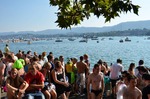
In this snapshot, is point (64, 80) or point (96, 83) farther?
point (96, 83)

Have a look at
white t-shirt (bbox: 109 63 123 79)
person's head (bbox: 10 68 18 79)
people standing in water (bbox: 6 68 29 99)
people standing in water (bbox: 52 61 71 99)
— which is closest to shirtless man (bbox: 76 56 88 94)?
white t-shirt (bbox: 109 63 123 79)

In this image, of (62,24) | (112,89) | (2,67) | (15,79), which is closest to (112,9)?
(62,24)

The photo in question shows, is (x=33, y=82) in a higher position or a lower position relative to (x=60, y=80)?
higher

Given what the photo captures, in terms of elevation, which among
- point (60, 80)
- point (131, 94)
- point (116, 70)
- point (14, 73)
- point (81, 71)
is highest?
point (14, 73)

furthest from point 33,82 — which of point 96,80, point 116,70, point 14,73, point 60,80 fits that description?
point 116,70

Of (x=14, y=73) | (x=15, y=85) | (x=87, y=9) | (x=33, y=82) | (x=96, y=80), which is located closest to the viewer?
(x=87, y=9)

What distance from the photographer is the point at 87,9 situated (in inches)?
238

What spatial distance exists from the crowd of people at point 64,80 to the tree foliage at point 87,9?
5.82ft

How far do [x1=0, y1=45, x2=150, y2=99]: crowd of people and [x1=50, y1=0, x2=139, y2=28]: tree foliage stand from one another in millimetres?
1775

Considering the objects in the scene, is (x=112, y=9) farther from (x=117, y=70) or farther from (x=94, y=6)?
(x=117, y=70)

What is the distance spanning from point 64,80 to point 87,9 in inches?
174

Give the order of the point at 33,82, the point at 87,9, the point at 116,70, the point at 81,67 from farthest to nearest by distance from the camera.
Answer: the point at 81,67 → the point at 116,70 → the point at 33,82 → the point at 87,9

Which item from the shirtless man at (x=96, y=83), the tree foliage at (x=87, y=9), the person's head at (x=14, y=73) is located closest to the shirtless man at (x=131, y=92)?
the tree foliage at (x=87, y=9)

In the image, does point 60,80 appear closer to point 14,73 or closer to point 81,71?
point 14,73
